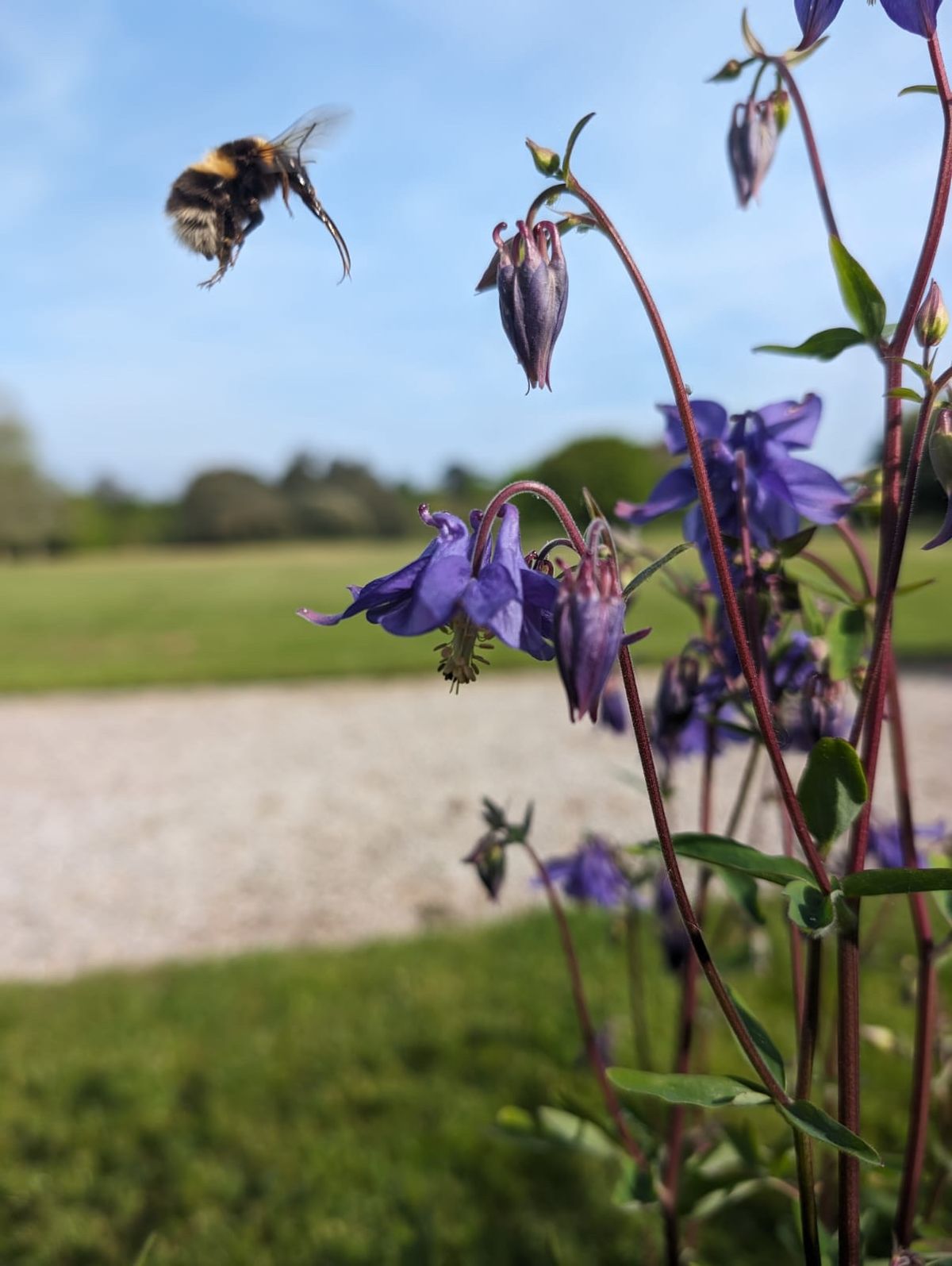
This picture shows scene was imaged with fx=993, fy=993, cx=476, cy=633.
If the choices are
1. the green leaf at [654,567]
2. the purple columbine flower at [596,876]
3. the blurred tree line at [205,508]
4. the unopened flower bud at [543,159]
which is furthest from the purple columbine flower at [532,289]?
the blurred tree line at [205,508]

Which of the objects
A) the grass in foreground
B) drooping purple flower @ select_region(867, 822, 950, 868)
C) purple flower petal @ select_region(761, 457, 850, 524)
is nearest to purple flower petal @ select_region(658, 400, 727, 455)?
purple flower petal @ select_region(761, 457, 850, 524)

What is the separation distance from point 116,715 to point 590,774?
5.14 metres

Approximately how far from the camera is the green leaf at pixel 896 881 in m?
0.92

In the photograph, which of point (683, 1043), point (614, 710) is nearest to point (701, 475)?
point (614, 710)

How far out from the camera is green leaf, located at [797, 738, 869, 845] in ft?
3.29

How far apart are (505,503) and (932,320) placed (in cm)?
50

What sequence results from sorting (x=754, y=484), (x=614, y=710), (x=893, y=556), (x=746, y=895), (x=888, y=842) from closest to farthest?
(x=893, y=556), (x=754, y=484), (x=746, y=895), (x=614, y=710), (x=888, y=842)

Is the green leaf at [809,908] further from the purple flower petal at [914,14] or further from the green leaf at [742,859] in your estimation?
the purple flower petal at [914,14]

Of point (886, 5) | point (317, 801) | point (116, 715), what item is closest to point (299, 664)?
point (116, 715)

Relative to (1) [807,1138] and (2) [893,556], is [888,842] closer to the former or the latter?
(1) [807,1138]

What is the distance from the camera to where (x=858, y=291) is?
1062mm

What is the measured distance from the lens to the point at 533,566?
1.01 meters

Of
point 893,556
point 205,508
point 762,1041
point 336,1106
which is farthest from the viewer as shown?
point 205,508

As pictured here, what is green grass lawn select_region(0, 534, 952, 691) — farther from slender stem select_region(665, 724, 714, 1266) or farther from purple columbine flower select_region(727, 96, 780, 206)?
purple columbine flower select_region(727, 96, 780, 206)
